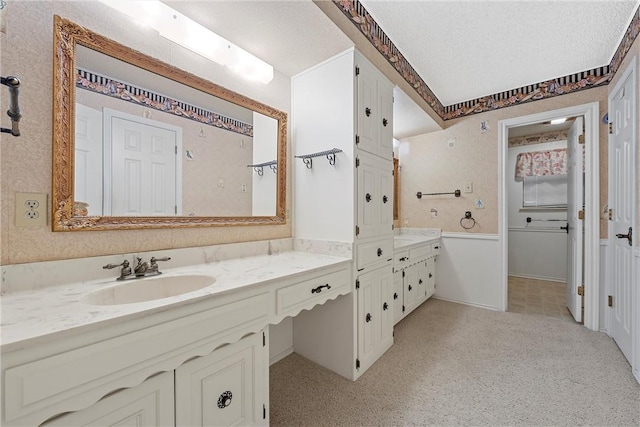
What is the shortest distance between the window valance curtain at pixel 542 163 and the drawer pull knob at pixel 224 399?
5282 mm

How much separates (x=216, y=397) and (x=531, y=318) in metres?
3.16

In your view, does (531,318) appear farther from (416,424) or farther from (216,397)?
(216,397)

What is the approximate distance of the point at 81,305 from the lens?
2.75 feet

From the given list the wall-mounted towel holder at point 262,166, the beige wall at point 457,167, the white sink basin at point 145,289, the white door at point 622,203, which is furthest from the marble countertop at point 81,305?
the beige wall at point 457,167

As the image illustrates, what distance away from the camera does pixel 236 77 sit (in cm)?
173

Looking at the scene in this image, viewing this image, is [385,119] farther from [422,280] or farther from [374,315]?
[422,280]

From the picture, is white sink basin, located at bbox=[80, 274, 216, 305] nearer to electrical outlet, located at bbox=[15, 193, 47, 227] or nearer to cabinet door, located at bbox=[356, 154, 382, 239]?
electrical outlet, located at bbox=[15, 193, 47, 227]

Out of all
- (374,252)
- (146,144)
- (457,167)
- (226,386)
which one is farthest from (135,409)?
(457,167)

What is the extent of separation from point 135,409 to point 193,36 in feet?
5.66

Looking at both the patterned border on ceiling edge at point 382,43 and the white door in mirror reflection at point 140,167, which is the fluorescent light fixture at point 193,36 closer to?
the white door in mirror reflection at point 140,167

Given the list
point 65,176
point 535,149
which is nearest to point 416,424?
point 65,176

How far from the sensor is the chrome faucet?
3.84 feet

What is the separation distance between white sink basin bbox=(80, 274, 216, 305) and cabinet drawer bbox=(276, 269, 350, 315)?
0.34 meters

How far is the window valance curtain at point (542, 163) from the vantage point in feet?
13.6
